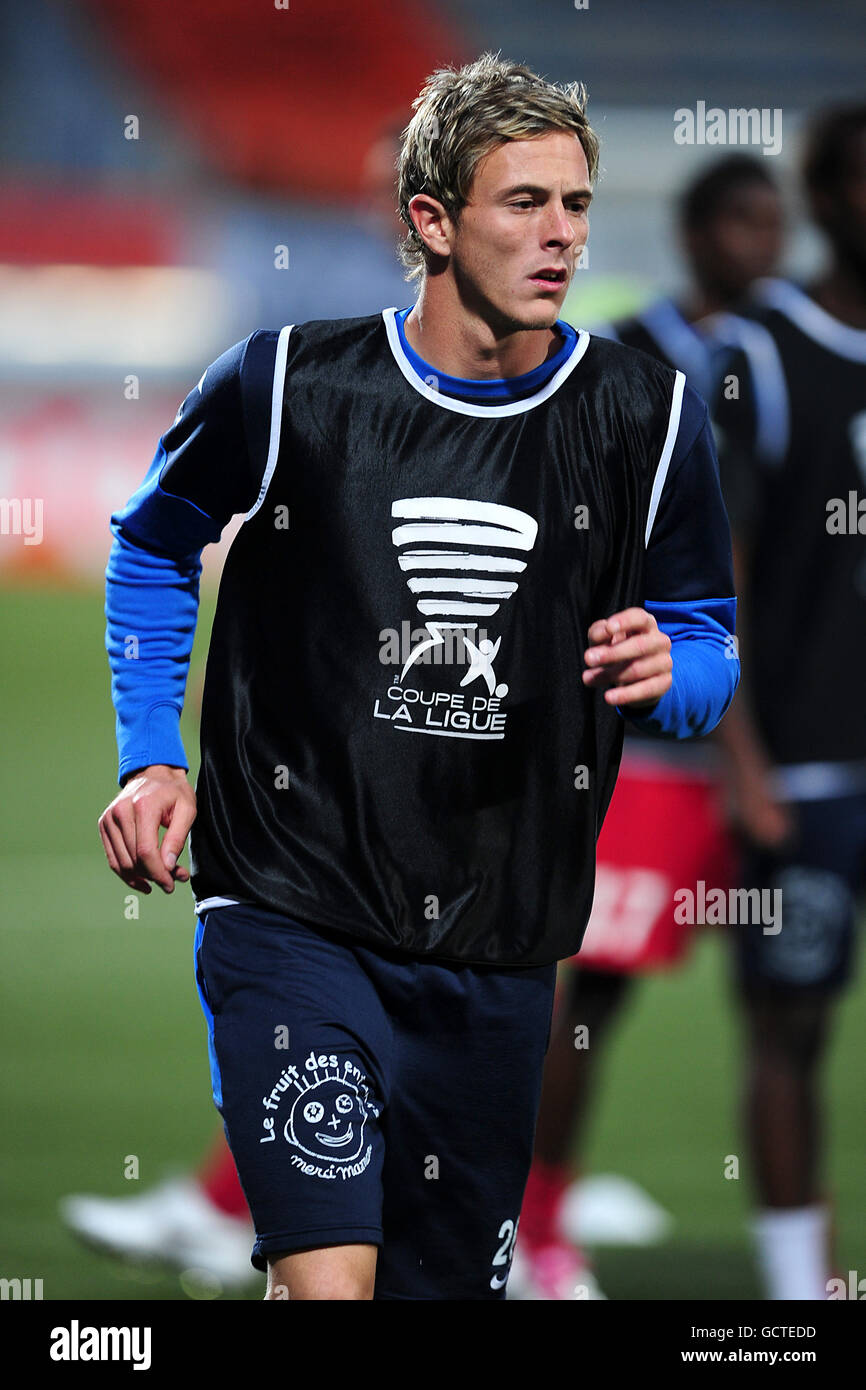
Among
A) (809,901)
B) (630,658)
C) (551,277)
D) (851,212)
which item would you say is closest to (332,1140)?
(630,658)

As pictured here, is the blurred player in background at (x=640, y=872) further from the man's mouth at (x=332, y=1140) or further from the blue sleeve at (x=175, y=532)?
the man's mouth at (x=332, y=1140)

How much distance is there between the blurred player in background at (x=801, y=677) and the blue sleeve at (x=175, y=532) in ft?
5.06

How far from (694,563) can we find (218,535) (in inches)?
25.1

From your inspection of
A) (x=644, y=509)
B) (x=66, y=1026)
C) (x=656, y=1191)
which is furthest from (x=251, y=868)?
(x=66, y=1026)

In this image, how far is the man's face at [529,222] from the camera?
221 cm

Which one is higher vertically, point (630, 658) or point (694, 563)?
point (694, 563)

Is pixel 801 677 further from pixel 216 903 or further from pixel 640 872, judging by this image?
pixel 216 903

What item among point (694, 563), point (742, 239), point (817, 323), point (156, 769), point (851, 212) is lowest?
point (156, 769)

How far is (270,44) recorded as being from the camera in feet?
65.0

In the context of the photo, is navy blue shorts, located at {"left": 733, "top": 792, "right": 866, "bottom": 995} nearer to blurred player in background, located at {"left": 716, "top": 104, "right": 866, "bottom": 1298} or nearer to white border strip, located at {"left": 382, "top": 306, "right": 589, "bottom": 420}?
blurred player in background, located at {"left": 716, "top": 104, "right": 866, "bottom": 1298}

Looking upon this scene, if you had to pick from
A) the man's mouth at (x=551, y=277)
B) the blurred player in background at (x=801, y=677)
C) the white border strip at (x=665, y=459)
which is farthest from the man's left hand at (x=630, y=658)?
the blurred player in background at (x=801, y=677)

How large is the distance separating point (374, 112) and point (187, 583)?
58.3 ft

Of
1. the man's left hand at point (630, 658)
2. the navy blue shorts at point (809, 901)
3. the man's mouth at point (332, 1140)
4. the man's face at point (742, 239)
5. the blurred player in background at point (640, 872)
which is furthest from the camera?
the man's face at point (742, 239)

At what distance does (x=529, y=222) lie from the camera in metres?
2.22
